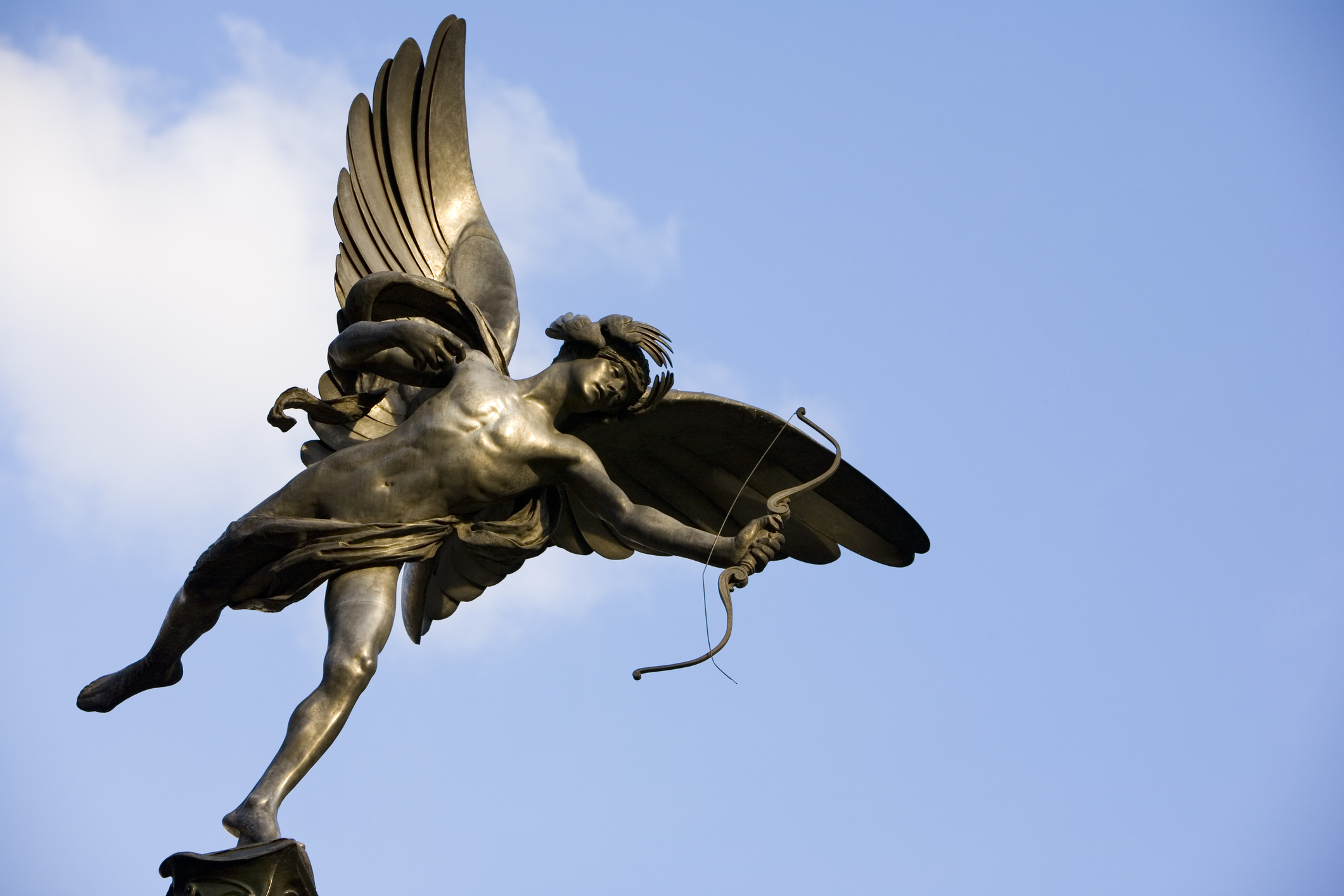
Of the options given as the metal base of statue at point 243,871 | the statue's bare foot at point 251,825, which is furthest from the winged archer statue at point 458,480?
the metal base of statue at point 243,871

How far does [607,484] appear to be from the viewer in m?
8.67

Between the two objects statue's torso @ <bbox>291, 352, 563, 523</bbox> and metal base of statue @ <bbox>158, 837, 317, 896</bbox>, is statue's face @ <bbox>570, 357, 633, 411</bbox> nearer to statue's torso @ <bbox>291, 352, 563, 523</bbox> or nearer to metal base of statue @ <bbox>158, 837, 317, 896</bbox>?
statue's torso @ <bbox>291, 352, 563, 523</bbox>

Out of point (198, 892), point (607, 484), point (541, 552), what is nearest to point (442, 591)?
point (541, 552)

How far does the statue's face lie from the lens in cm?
876

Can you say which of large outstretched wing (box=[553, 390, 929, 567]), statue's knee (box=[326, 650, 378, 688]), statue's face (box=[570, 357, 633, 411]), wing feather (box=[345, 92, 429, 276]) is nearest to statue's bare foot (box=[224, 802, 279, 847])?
statue's knee (box=[326, 650, 378, 688])

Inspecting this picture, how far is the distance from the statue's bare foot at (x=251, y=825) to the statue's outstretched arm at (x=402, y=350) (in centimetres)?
230

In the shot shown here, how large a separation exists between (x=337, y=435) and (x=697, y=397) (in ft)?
5.99

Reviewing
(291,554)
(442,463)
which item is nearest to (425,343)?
(442,463)

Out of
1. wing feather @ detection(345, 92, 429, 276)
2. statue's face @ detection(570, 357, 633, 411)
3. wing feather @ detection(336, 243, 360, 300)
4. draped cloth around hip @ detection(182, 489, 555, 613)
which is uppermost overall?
wing feather @ detection(345, 92, 429, 276)

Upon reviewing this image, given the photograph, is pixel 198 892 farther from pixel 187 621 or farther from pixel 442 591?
pixel 442 591

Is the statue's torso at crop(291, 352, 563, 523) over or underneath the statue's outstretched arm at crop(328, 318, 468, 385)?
underneath

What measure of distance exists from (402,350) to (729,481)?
195cm

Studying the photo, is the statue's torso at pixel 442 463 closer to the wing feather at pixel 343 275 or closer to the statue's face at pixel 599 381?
the statue's face at pixel 599 381

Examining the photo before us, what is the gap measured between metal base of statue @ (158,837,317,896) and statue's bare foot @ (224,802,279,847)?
0.16 metres
